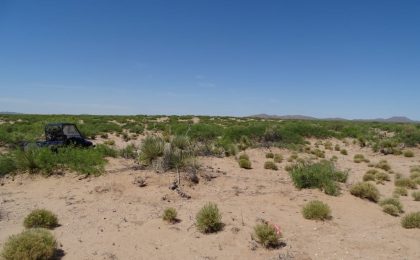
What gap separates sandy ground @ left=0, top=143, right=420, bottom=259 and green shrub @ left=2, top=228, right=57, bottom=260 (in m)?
0.46

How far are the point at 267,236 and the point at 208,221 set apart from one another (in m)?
1.37

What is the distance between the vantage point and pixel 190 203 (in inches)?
384

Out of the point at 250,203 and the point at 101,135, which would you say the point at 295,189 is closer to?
the point at 250,203

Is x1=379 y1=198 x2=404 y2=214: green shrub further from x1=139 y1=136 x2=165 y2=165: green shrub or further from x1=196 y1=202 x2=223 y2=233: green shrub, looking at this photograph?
x1=139 y1=136 x2=165 y2=165: green shrub

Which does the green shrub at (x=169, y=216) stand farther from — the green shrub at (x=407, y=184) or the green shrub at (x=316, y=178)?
the green shrub at (x=407, y=184)

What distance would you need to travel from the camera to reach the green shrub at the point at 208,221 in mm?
7875

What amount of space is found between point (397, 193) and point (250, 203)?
573 centimetres

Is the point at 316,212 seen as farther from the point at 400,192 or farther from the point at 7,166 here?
the point at 7,166

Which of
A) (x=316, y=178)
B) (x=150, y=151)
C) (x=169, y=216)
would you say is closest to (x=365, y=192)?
(x=316, y=178)

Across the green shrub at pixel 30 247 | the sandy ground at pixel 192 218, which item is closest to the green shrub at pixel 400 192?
the sandy ground at pixel 192 218

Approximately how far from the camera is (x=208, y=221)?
786 centimetres

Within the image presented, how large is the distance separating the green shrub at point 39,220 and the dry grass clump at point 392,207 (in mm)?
8342

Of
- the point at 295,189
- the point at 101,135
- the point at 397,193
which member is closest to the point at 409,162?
the point at 397,193

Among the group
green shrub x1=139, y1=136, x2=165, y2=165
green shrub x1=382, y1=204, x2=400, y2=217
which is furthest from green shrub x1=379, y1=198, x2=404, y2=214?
green shrub x1=139, y1=136, x2=165, y2=165
